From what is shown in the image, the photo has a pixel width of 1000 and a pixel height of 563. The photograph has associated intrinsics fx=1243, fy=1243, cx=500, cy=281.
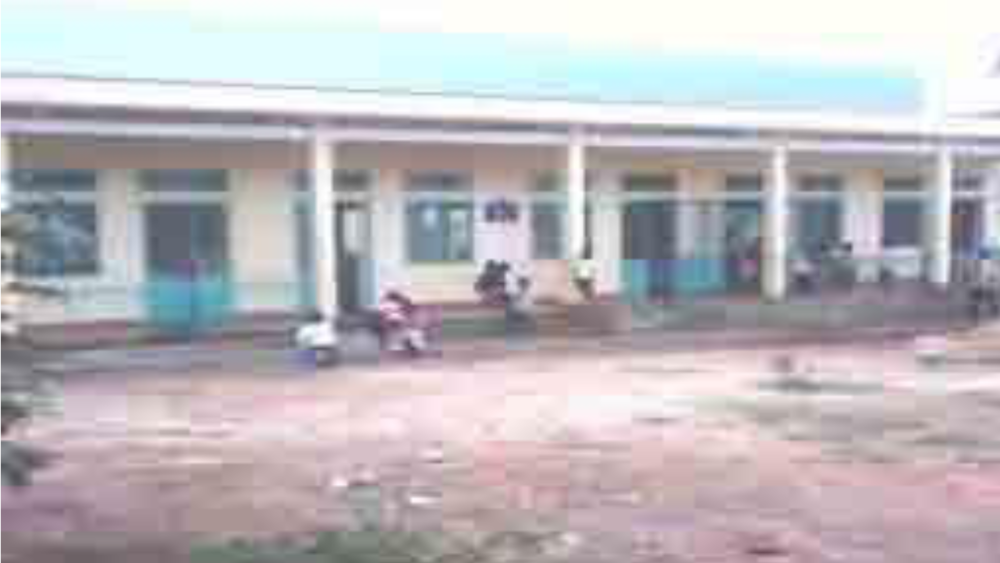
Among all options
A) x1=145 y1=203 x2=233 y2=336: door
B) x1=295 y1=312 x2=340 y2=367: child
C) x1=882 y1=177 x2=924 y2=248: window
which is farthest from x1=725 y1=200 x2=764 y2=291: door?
x1=295 y1=312 x2=340 y2=367: child

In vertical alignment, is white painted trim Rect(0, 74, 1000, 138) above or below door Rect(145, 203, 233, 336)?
above

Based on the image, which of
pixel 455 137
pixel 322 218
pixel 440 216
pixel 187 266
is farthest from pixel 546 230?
pixel 187 266

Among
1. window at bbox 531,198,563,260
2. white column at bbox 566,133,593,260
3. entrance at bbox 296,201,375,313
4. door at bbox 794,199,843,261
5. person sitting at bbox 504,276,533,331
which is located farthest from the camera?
door at bbox 794,199,843,261

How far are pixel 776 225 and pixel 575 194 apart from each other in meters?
3.94

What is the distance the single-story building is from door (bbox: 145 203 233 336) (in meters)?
0.03

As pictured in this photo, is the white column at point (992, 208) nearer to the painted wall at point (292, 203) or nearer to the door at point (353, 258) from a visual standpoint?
the painted wall at point (292, 203)

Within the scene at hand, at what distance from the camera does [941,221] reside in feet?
71.9

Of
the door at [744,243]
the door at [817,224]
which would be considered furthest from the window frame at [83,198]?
the door at [817,224]

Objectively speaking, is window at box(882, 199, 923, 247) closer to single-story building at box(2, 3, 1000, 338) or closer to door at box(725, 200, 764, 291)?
single-story building at box(2, 3, 1000, 338)

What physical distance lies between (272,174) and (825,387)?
29.9ft

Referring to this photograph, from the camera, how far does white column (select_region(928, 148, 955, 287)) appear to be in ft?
71.7

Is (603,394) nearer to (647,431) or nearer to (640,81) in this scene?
(647,431)

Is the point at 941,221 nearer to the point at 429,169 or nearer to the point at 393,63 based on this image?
the point at 429,169

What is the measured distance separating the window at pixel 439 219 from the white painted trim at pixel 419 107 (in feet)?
7.85
